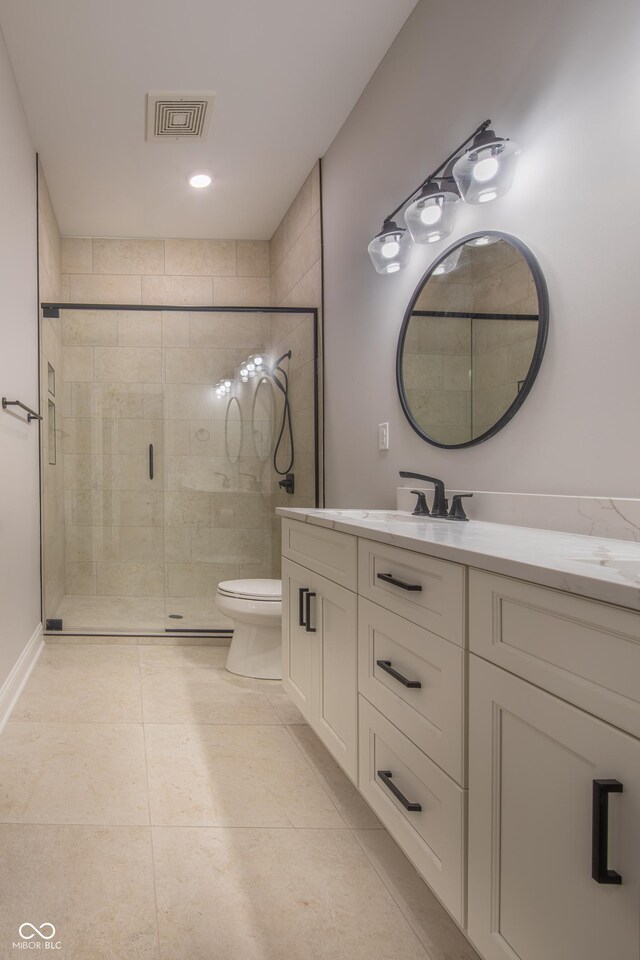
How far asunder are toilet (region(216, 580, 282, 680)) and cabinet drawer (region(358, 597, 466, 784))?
1297mm

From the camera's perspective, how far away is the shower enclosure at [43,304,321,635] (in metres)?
3.48

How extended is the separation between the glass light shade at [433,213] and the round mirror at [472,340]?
0.07m

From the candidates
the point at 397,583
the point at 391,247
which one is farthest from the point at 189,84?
the point at 397,583

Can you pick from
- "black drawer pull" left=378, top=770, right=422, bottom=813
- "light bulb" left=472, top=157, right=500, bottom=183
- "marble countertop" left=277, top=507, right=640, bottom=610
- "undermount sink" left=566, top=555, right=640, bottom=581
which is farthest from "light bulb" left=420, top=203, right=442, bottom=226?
"black drawer pull" left=378, top=770, right=422, bottom=813

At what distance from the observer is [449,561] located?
3.46ft

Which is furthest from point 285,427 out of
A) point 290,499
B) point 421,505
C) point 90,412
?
point 421,505

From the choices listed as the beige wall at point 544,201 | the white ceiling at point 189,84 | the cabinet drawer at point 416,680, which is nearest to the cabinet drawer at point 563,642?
the cabinet drawer at point 416,680

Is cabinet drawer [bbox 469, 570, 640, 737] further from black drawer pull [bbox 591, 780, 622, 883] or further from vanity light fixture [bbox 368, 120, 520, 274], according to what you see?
vanity light fixture [bbox 368, 120, 520, 274]

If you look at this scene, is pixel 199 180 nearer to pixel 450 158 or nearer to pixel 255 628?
pixel 450 158

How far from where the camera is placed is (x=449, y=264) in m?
2.01

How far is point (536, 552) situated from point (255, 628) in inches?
80.1

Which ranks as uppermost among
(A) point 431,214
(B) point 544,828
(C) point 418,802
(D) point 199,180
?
(D) point 199,180

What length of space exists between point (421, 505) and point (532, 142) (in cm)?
103

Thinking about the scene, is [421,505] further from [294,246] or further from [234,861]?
[294,246]
